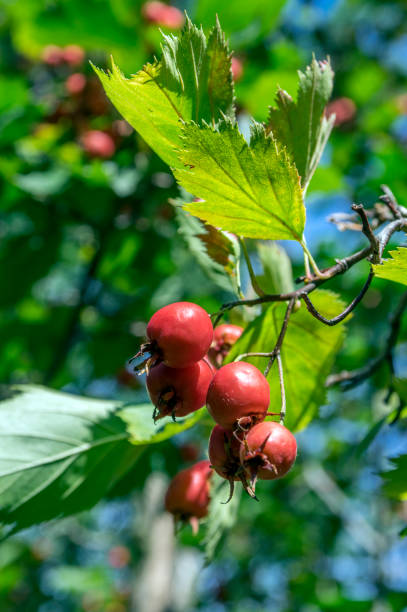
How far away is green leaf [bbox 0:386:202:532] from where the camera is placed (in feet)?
2.58

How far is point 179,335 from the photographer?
0.58 m

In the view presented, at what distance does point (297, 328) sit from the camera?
30.1 inches

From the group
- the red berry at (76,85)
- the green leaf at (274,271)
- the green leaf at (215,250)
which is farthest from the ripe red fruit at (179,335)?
the red berry at (76,85)

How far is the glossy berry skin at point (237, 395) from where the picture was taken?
0.56m

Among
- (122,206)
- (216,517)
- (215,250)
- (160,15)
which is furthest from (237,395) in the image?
(160,15)

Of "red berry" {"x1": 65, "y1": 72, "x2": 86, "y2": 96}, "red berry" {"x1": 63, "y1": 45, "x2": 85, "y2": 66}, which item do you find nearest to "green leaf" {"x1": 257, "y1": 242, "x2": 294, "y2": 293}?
"red berry" {"x1": 65, "y1": 72, "x2": 86, "y2": 96}

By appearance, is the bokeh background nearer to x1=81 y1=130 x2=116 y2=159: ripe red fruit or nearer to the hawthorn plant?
x1=81 y1=130 x2=116 y2=159: ripe red fruit

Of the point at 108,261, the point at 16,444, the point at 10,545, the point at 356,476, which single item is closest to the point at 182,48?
the point at 16,444

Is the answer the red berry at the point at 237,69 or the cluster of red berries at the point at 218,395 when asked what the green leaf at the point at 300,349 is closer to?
the cluster of red berries at the point at 218,395

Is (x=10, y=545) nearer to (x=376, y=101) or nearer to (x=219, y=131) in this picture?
(x=376, y=101)

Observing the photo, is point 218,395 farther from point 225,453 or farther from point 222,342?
point 222,342

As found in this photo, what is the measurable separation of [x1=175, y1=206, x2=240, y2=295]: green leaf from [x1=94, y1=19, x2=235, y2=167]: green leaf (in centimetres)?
18

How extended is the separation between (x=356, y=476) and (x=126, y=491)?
3.34 m

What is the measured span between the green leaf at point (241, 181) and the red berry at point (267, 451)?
23 centimetres
